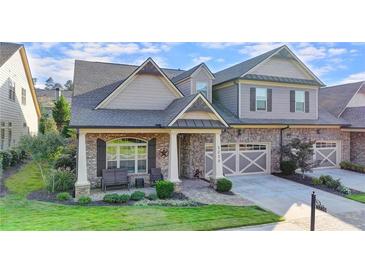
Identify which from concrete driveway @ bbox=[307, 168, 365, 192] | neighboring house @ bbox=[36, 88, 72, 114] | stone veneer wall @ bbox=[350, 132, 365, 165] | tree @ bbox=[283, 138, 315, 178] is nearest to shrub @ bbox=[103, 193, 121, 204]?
tree @ bbox=[283, 138, 315, 178]

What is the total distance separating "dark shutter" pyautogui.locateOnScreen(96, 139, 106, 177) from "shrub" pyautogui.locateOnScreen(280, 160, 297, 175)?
27.3 feet

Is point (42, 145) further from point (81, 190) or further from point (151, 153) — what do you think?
point (151, 153)

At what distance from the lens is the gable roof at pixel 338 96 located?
1560cm

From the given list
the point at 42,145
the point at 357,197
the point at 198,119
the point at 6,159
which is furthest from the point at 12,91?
the point at 357,197

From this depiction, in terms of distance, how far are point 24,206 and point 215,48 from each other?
24.2 ft

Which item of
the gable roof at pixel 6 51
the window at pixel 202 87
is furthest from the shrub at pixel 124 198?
the gable roof at pixel 6 51

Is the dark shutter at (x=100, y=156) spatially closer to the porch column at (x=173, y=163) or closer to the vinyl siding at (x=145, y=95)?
the vinyl siding at (x=145, y=95)

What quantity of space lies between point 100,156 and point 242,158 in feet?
22.1
